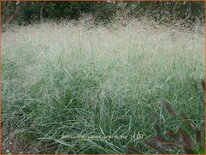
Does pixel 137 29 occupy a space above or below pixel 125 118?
above

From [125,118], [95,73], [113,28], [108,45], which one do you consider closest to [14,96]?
[95,73]

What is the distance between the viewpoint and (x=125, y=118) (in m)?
3.23

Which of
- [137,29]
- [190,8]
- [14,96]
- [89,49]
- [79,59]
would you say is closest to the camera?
[14,96]

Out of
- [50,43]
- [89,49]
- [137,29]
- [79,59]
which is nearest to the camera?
[79,59]

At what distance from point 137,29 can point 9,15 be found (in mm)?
5283

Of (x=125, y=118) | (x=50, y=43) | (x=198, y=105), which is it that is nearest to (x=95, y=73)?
(x=125, y=118)

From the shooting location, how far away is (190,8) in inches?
348

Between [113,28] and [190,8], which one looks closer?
[113,28]

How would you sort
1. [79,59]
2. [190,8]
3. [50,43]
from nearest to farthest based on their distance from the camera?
[79,59] → [50,43] → [190,8]

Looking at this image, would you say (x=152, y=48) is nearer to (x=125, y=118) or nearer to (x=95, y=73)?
(x=95, y=73)

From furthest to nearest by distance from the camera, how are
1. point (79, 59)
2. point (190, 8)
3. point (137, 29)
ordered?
point (190, 8) < point (137, 29) < point (79, 59)

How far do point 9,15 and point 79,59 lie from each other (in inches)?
220

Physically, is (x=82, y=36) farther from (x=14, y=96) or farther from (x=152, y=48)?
(x=14, y=96)

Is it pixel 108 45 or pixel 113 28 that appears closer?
pixel 108 45
